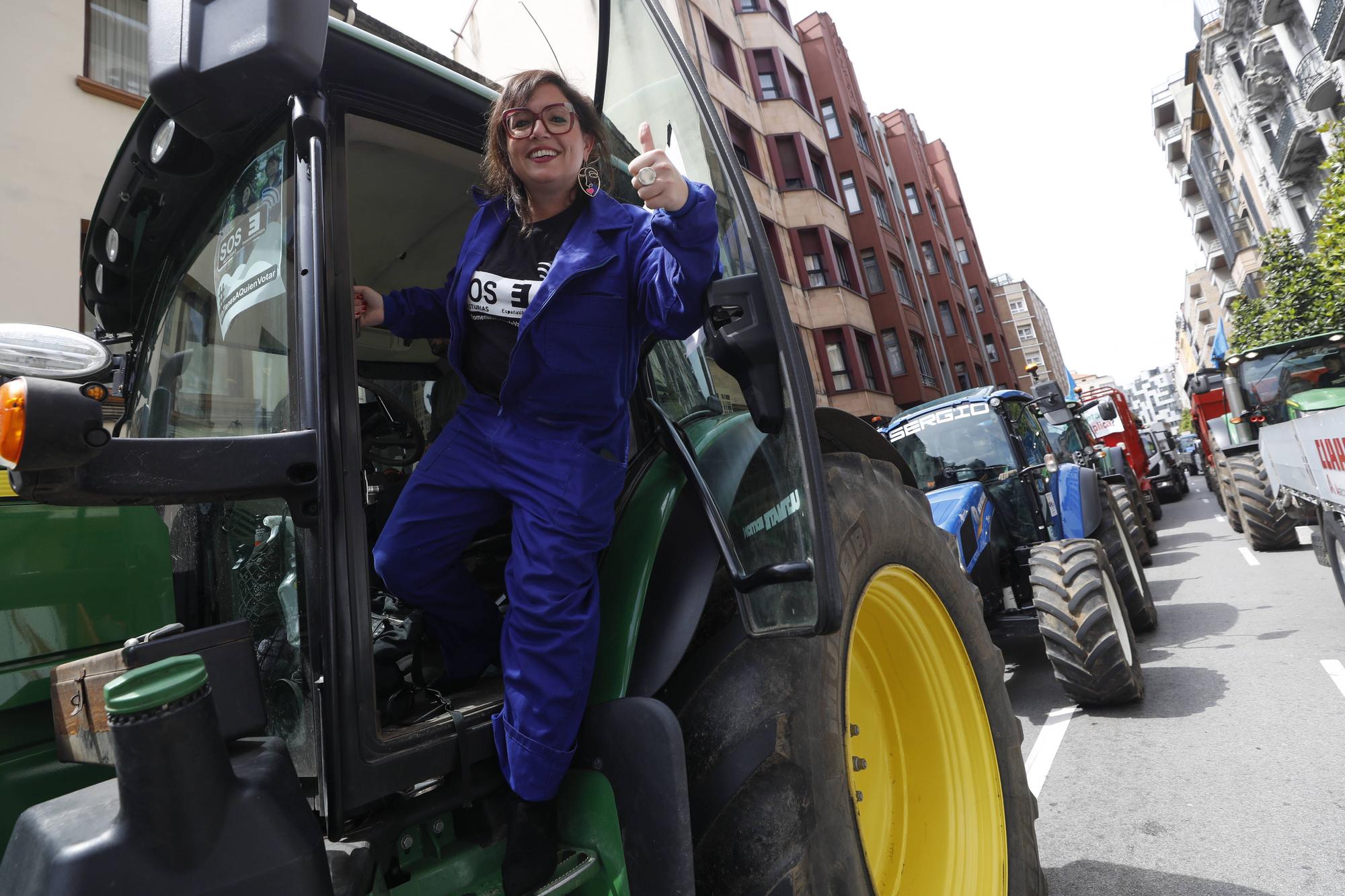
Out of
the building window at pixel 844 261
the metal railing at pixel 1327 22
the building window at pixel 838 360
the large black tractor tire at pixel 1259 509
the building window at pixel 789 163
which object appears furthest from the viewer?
the building window at pixel 844 261

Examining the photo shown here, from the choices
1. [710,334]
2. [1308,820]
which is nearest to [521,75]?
[710,334]

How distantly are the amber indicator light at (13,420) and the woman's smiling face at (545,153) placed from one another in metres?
1.02

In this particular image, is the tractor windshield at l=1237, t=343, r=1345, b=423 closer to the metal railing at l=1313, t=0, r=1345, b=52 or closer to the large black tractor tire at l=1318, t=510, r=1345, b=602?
the large black tractor tire at l=1318, t=510, r=1345, b=602

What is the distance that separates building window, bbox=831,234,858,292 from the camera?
26.0m

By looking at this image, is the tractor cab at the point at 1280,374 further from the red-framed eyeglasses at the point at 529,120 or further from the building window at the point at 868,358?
the building window at the point at 868,358

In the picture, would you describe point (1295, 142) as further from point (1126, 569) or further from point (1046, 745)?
point (1046, 745)

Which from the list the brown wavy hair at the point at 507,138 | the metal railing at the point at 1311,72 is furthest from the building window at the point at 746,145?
the brown wavy hair at the point at 507,138

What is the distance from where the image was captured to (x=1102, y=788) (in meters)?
3.86

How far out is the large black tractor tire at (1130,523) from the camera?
27.0ft

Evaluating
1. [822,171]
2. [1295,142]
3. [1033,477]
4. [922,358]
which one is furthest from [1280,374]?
[1295,142]

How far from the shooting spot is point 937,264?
118 feet

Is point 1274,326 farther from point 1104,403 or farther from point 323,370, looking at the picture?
point 323,370

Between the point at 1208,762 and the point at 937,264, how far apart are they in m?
34.6

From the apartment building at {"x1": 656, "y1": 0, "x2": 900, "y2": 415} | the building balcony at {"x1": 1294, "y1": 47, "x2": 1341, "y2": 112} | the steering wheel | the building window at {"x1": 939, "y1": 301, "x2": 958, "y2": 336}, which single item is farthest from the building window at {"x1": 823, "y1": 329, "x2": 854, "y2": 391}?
the steering wheel
